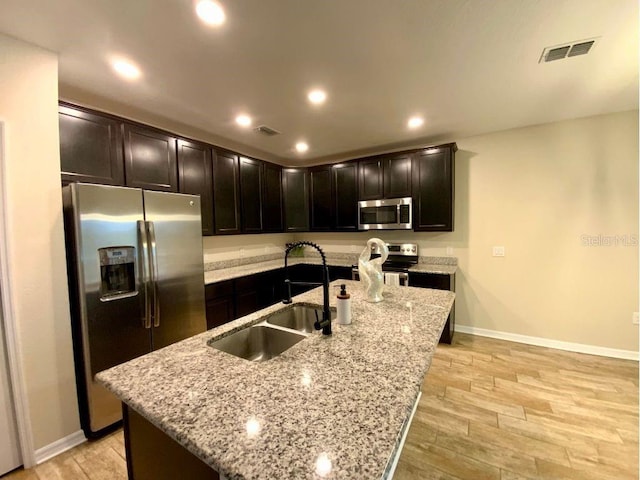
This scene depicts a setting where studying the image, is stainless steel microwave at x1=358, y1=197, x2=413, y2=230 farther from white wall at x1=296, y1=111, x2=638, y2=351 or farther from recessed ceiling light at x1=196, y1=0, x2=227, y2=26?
recessed ceiling light at x1=196, y1=0, x2=227, y2=26

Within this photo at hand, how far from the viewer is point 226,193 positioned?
3.30 meters

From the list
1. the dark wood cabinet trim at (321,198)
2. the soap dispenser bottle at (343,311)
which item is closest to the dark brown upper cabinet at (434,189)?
the dark wood cabinet trim at (321,198)

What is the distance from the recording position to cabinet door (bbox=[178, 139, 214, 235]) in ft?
9.29

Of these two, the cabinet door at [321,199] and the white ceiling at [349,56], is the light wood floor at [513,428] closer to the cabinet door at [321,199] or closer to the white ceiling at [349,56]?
the cabinet door at [321,199]

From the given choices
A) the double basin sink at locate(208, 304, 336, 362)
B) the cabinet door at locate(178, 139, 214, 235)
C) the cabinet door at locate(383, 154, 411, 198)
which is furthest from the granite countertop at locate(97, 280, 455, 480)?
the cabinet door at locate(383, 154, 411, 198)

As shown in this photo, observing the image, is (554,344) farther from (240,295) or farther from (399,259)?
(240,295)

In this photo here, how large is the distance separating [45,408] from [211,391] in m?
1.74

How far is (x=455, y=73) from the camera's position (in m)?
2.02

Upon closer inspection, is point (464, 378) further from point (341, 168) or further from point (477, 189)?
point (341, 168)

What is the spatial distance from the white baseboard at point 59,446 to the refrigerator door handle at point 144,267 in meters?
0.79

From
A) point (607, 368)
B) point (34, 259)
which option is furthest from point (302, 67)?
point (607, 368)

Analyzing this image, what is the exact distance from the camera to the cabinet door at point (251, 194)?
353cm

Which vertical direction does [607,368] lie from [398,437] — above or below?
below

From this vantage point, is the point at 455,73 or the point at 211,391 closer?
the point at 211,391
